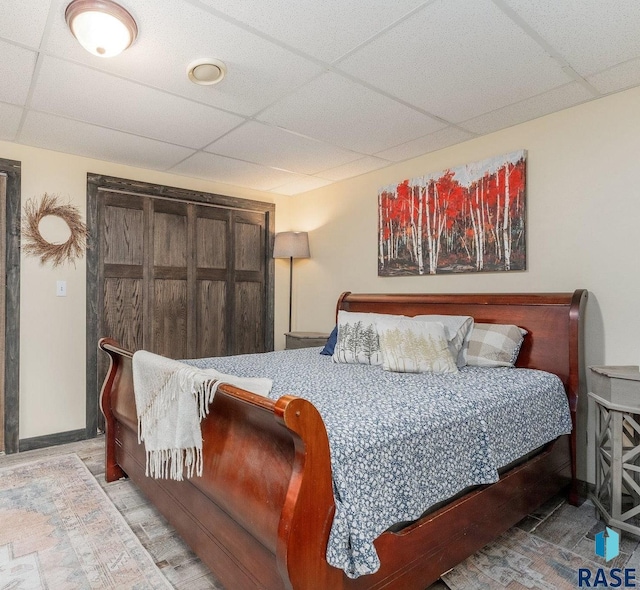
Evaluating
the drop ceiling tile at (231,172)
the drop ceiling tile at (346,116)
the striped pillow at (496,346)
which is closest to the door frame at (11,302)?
the drop ceiling tile at (231,172)

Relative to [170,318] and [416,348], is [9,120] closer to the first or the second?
[170,318]

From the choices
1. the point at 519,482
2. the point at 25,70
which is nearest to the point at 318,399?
the point at 519,482

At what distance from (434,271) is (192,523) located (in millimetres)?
2289

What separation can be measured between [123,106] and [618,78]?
2.71m

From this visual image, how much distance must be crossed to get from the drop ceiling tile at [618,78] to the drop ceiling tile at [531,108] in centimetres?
7

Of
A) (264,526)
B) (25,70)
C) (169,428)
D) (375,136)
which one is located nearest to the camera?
(264,526)

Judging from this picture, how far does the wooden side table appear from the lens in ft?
6.17

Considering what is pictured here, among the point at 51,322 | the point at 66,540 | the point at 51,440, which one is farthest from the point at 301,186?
the point at 66,540

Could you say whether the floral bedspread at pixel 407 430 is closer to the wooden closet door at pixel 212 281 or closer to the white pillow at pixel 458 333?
the white pillow at pixel 458 333

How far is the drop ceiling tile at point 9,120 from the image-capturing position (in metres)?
2.48

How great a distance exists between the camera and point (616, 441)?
1.94m

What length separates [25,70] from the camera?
80.5 inches

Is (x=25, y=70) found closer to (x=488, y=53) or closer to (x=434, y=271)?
(x=488, y=53)

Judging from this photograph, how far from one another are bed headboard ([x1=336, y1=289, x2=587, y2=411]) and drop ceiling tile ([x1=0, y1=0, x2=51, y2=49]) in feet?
8.60
